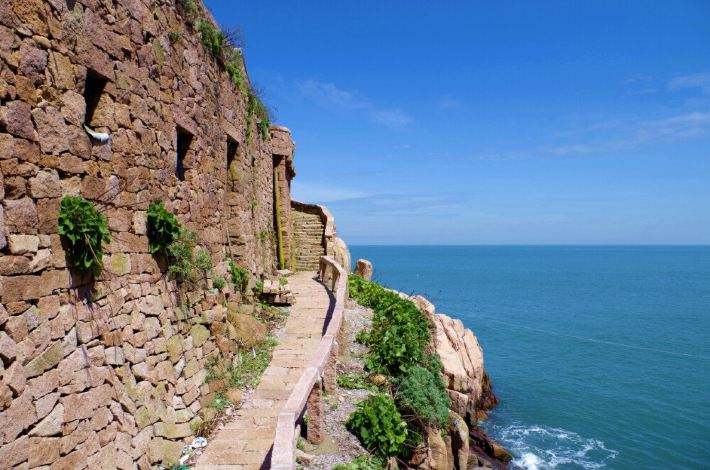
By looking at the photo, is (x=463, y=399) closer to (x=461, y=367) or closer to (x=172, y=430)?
(x=461, y=367)

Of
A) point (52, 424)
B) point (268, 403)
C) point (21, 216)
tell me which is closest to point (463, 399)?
point (268, 403)

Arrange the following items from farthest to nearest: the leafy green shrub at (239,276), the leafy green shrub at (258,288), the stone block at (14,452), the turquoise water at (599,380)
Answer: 1. the turquoise water at (599,380)
2. the leafy green shrub at (258,288)
3. the leafy green shrub at (239,276)
4. the stone block at (14,452)

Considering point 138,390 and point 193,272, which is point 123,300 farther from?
point 193,272

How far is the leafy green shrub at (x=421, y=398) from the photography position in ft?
34.6

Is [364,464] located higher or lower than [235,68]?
lower

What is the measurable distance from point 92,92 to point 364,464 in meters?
7.05

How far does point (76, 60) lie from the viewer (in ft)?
18.1

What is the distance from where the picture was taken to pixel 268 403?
340 inches

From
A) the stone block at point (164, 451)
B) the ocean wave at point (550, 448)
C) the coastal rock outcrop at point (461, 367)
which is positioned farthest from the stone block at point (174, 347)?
the ocean wave at point (550, 448)

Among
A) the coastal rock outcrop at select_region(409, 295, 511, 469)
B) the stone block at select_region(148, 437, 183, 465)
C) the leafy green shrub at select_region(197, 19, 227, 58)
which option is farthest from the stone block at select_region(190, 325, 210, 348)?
the leafy green shrub at select_region(197, 19, 227, 58)

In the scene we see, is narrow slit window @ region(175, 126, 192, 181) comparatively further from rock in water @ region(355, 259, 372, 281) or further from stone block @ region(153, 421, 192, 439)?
rock in water @ region(355, 259, 372, 281)

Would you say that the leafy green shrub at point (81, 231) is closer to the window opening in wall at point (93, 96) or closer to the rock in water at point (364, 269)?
the window opening in wall at point (93, 96)

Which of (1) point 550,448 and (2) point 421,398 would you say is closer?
(2) point 421,398

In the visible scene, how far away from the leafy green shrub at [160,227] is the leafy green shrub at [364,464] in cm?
455
